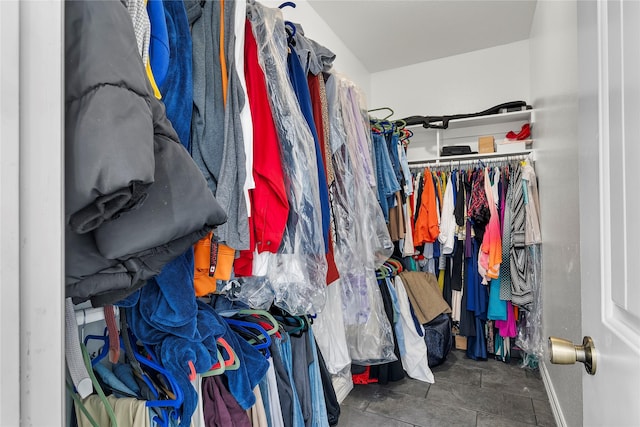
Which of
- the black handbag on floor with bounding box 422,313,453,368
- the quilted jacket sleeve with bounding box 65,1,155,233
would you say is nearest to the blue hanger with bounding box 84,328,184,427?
the quilted jacket sleeve with bounding box 65,1,155,233

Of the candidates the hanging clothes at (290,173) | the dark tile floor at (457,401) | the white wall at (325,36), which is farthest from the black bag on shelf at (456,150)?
the hanging clothes at (290,173)

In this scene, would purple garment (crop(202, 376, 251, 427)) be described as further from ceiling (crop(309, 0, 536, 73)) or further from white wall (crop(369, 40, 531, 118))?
white wall (crop(369, 40, 531, 118))

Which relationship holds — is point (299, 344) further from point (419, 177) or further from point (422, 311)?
point (419, 177)

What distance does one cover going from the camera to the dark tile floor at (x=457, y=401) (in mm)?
1820

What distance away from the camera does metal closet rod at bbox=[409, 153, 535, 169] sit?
2.60m

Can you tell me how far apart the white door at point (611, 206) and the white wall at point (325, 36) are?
167 centimetres

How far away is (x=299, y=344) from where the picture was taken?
4.57ft

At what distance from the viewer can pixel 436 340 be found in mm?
2430

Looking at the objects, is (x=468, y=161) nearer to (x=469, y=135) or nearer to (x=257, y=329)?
(x=469, y=135)

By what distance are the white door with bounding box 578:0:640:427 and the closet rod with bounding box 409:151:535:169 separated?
2.24m

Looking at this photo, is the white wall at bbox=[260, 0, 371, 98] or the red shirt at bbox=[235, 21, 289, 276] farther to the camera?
the white wall at bbox=[260, 0, 371, 98]

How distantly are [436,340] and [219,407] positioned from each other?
1882 millimetres

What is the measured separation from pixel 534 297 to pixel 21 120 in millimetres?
2753

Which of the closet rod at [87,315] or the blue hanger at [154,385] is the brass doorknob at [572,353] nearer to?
the blue hanger at [154,385]
